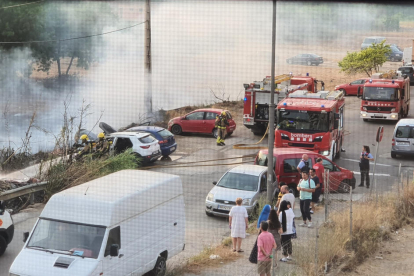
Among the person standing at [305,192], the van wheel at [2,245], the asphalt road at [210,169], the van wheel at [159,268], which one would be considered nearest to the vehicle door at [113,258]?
the van wheel at [159,268]

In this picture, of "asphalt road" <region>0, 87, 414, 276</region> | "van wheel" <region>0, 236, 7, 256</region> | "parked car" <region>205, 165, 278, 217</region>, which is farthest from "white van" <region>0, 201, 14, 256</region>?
"parked car" <region>205, 165, 278, 217</region>

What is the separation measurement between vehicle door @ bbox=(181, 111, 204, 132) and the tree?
12.0 meters

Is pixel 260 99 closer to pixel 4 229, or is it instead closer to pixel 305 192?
pixel 305 192

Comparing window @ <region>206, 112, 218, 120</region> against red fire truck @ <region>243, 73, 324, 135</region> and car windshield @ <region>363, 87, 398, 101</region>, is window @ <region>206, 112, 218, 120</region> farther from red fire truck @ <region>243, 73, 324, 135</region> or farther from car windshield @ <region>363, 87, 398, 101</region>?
car windshield @ <region>363, 87, 398, 101</region>

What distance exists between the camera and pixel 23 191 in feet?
31.4

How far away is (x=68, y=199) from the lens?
239 inches

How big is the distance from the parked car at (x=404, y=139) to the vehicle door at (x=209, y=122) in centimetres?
452

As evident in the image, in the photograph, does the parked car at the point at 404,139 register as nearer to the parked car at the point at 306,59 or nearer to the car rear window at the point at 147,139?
the car rear window at the point at 147,139

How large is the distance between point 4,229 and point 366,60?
826 inches

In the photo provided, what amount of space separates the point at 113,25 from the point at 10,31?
12.8 feet

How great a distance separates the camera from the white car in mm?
12383

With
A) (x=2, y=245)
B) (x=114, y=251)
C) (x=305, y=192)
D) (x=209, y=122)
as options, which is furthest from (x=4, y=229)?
(x=209, y=122)

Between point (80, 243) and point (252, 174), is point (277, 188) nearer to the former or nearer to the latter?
point (252, 174)

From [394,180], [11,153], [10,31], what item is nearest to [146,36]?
[10,31]
